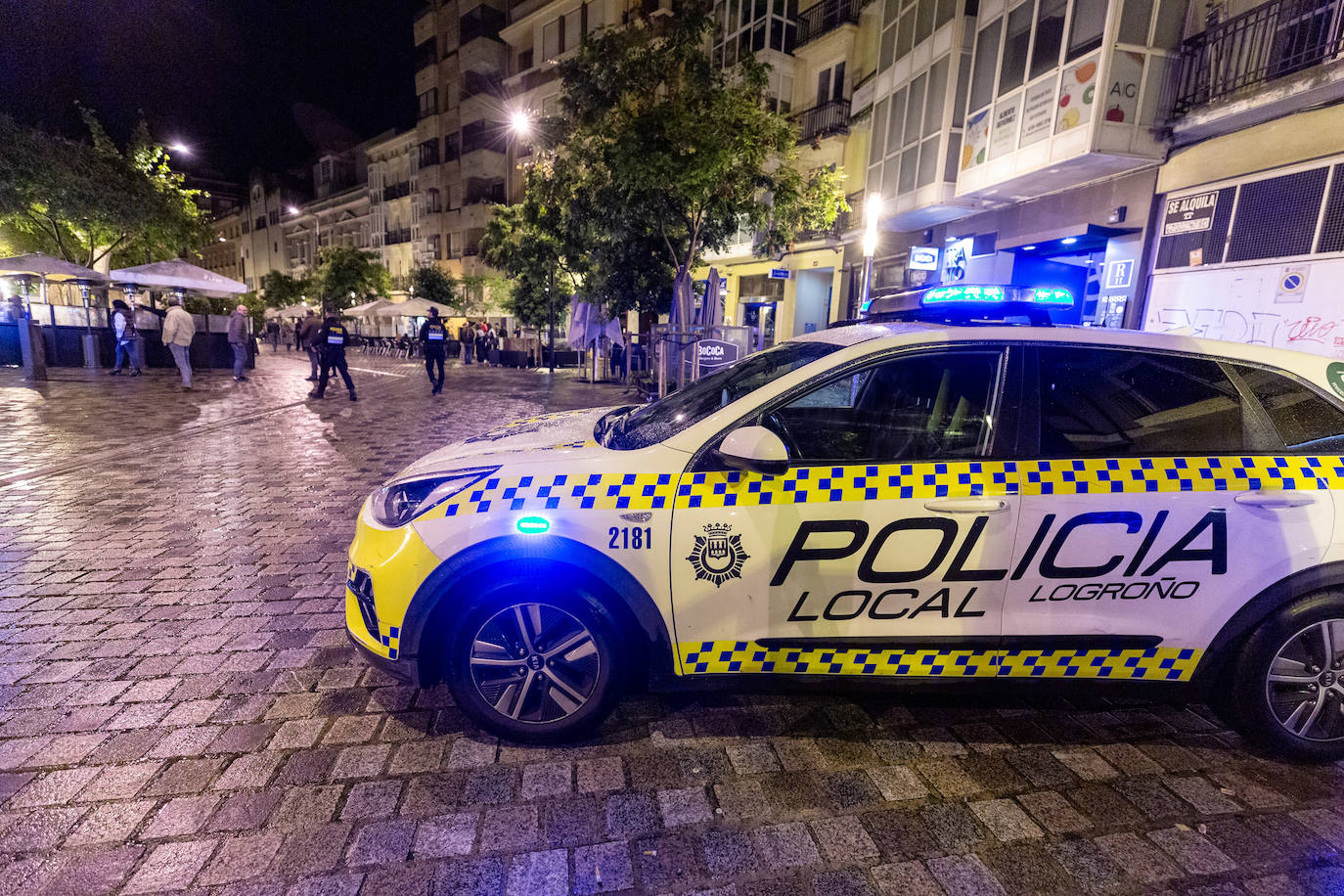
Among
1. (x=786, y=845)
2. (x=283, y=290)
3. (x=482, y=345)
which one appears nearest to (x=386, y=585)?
(x=786, y=845)

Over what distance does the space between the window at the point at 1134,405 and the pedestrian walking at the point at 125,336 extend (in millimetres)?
20041

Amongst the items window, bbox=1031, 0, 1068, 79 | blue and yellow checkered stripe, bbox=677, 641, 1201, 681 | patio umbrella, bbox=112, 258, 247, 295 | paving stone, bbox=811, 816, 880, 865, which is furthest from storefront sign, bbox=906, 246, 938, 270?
patio umbrella, bbox=112, 258, 247, 295

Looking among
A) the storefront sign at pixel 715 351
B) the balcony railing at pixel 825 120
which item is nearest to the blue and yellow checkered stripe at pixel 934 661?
the storefront sign at pixel 715 351

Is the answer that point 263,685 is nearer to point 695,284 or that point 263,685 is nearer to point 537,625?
point 537,625

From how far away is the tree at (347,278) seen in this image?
4081 cm

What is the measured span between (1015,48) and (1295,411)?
13.4m

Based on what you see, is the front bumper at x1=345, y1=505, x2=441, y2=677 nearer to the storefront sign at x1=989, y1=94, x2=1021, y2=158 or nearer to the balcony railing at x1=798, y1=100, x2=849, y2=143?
the storefront sign at x1=989, y1=94, x2=1021, y2=158

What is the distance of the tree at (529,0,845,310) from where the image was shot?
10914 mm

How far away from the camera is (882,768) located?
2.53 m

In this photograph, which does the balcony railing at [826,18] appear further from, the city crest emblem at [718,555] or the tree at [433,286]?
the tree at [433,286]

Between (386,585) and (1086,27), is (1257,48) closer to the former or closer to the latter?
(1086,27)

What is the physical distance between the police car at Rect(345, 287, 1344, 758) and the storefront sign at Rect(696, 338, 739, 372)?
858 centimetres

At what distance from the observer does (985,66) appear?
1342cm

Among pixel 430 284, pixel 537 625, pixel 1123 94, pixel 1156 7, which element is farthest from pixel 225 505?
pixel 430 284
